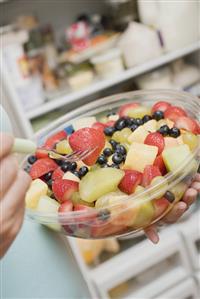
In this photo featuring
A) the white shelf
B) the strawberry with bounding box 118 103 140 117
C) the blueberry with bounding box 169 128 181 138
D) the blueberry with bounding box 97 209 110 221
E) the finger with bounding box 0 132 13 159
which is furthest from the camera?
the white shelf

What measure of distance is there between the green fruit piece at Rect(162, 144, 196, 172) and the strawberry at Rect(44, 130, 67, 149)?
0.72 feet

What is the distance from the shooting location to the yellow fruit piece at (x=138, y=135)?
73 cm

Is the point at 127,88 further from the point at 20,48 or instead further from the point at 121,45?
the point at 20,48

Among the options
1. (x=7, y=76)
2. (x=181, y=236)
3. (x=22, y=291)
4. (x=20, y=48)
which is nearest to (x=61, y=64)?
(x=20, y=48)

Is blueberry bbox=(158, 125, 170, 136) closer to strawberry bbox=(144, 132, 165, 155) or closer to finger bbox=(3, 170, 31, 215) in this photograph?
strawberry bbox=(144, 132, 165, 155)

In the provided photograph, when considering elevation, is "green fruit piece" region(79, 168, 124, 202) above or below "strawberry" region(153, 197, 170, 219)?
above

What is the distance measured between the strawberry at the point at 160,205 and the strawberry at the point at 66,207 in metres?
0.12

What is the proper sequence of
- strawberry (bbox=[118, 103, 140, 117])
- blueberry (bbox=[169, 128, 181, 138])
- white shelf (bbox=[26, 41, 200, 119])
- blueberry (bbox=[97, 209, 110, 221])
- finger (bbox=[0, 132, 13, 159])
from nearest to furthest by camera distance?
finger (bbox=[0, 132, 13, 159]), blueberry (bbox=[97, 209, 110, 221]), blueberry (bbox=[169, 128, 181, 138]), strawberry (bbox=[118, 103, 140, 117]), white shelf (bbox=[26, 41, 200, 119])

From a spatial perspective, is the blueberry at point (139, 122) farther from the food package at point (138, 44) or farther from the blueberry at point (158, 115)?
the food package at point (138, 44)

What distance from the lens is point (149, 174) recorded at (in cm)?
65

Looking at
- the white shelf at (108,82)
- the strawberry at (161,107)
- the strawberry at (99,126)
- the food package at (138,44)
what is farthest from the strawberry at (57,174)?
the food package at (138,44)

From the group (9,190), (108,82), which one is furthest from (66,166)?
(108,82)

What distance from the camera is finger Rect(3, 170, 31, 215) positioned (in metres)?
0.49

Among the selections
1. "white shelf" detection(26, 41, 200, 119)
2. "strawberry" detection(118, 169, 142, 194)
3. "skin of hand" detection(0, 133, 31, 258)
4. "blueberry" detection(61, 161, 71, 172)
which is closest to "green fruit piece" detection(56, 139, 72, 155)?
"blueberry" detection(61, 161, 71, 172)
